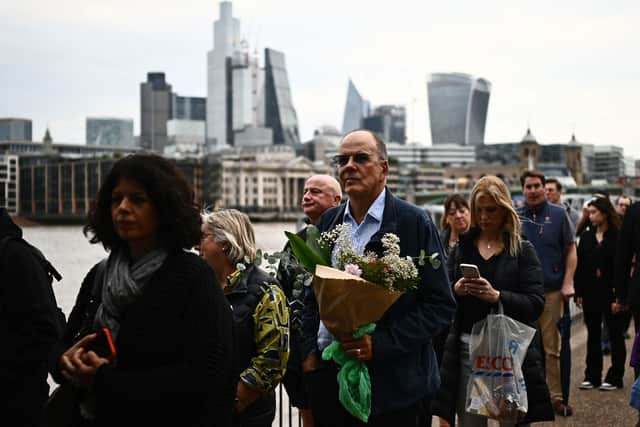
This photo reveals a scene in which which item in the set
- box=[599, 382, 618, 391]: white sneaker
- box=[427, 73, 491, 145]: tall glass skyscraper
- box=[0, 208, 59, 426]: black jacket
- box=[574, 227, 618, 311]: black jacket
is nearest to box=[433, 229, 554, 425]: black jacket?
box=[0, 208, 59, 426]: black jacket

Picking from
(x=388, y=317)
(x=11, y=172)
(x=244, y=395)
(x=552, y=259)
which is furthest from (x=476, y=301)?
(x=11, y=172)

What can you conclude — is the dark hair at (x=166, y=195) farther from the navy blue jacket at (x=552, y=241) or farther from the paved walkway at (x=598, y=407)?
the navy blue jacket at (x=552, y=241)

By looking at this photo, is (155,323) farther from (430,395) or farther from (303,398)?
(303,398)

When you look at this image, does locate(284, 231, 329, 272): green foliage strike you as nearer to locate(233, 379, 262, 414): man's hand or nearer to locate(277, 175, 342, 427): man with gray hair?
locate(277, 175, 342, 427): man with gray hair

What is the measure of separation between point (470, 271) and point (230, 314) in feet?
6.26

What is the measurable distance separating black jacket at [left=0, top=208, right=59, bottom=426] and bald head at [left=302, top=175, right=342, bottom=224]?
205 cm

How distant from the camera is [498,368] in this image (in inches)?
169

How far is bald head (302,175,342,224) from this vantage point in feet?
15.9

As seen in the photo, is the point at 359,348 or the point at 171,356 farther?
the point at 359,348

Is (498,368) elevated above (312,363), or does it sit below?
below

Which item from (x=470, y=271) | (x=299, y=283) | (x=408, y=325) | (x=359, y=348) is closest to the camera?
(x=359, y=348)

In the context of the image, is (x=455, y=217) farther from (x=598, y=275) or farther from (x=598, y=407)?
(x=598, y=275)

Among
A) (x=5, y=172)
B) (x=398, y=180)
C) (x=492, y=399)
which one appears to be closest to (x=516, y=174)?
(x=398, y=180)

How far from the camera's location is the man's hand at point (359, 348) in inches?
122
